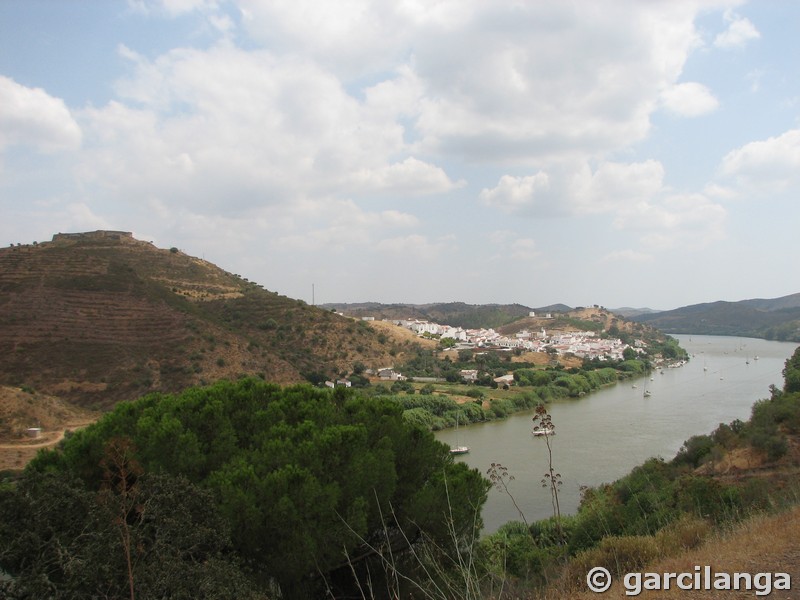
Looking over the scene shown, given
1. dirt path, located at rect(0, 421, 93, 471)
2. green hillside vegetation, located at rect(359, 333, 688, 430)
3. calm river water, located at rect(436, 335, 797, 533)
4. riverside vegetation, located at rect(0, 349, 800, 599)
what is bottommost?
calm river water, located at rect(436, 335, 797, 533)

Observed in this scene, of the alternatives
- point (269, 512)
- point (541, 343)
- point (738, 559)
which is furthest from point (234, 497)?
point (541, 343)

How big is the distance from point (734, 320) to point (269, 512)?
347 ft

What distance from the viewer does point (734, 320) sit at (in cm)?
9288

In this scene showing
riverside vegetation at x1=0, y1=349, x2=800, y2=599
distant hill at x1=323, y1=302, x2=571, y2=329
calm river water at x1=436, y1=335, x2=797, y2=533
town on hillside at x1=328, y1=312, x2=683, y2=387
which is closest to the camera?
riverside vegetation at x1=0, y1=349, x2=800, y2=599

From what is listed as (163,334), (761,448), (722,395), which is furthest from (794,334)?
(163,334)

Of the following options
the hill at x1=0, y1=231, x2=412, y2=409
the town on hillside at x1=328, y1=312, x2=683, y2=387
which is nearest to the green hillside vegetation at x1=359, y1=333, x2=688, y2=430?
the town on hillside at x1=328, y1=312, x2=683, y2=387

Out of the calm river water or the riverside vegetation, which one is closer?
the riverside vegetation

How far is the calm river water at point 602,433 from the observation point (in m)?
14.6

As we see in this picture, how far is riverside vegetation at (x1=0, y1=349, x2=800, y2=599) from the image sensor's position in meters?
3.17

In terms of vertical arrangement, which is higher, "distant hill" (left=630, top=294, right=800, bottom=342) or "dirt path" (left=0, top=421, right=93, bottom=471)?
"distant hill" (left=630, top=294, right=800, bottom=342)

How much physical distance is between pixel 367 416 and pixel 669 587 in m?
3.99

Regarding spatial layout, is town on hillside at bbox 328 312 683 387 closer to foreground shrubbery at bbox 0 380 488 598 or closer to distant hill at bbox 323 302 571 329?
distant hill at bbox 323 302 571 329

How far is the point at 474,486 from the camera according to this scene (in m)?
5.91

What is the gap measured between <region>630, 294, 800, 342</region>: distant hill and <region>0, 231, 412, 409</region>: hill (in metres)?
65.8
